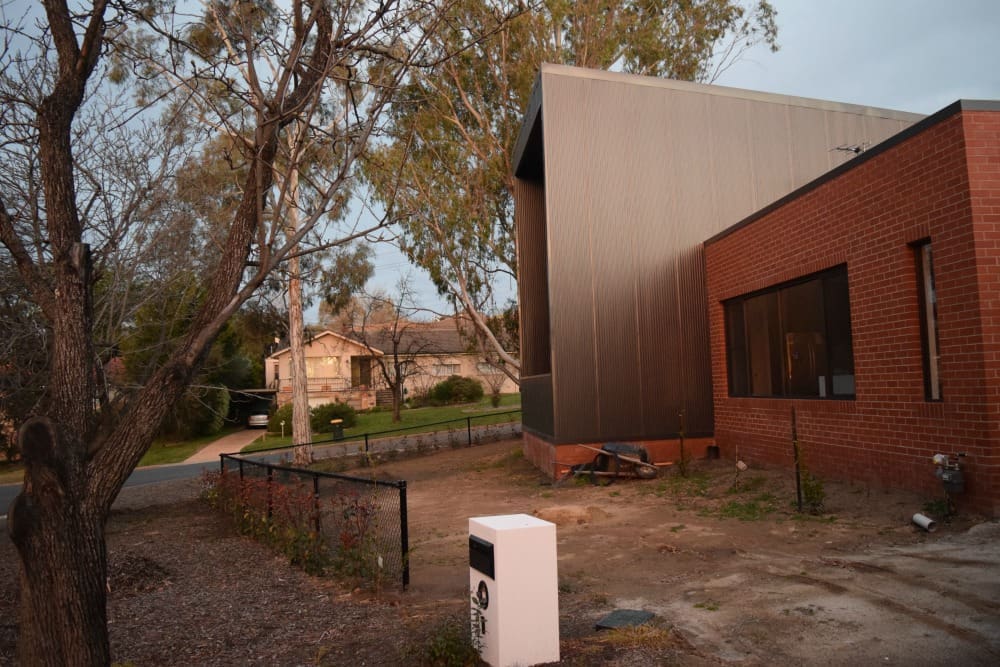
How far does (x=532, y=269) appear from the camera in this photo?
65.5 feet

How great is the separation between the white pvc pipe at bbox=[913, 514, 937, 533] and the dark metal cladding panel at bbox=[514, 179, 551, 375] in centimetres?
1218

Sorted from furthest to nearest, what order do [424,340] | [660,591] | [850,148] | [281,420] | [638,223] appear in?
[424,340]
[281,420]
[850,148]
[638,223]
[660,591]

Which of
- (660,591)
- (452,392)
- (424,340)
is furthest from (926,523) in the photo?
(424,340)

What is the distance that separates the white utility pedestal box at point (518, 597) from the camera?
4.84 m

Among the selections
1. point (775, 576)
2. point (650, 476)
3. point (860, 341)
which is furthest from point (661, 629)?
point (650, 476)

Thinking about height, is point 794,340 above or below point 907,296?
below

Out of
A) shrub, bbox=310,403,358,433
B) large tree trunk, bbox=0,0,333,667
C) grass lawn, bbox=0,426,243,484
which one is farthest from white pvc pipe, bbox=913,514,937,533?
shrub, bbox=310,403,358,433

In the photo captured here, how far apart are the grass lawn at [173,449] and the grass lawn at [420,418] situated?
2.80 meters

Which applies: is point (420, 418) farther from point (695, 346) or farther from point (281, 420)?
point (695, 346)

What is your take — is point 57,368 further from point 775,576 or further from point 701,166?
point 701,166

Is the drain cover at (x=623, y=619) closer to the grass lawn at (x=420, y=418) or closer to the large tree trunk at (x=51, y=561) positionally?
the large tree trunk at (x=51, y=561)

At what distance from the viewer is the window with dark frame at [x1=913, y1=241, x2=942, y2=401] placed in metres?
→ 8.90

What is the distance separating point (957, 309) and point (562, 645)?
5.92 metres

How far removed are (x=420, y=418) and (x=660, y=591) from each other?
3322 centimetres
